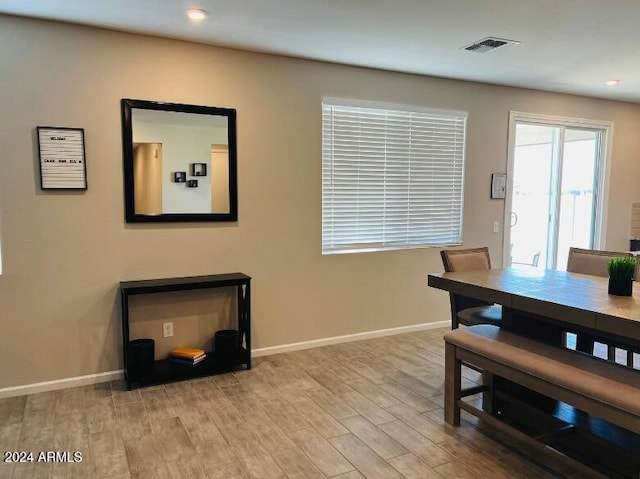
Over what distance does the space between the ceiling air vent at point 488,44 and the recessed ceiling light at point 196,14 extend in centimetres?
200

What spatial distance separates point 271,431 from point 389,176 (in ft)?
8.81

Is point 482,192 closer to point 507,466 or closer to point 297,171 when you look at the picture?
point 297,171

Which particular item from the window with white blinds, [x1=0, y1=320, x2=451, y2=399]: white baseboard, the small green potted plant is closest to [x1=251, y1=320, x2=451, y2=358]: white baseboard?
[x1=0, y1=320, x2=451, y2=399]: white baseboard

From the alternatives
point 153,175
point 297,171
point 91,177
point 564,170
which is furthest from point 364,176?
point 564,170

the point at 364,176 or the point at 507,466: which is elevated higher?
the point at 364,176

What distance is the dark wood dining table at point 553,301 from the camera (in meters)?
2.09

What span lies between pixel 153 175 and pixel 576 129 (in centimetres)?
481

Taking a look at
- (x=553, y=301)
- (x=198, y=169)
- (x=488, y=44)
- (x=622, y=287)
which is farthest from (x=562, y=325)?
(x=198, y=169)

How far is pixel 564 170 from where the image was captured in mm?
5461

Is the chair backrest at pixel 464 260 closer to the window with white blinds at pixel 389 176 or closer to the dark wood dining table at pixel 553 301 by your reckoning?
the dark wood dining table at pixel 553 301

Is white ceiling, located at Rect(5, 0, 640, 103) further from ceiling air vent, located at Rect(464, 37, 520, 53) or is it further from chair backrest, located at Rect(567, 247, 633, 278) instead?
chair backrest, located at Rect(567, 247, 633, 278)

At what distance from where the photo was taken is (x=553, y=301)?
7.62ft

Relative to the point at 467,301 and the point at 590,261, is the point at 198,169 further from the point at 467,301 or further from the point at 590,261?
the point at 590,261

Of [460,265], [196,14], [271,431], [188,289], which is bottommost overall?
[271,431]
